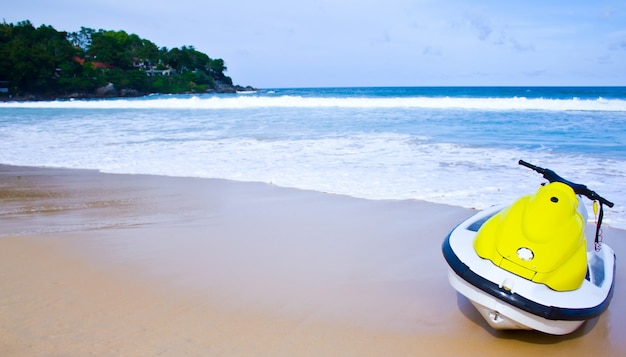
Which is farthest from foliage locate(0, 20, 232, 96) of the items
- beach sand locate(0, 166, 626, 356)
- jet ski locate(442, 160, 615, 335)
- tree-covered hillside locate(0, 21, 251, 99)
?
jet ski locate(442, 160, 615, 335)

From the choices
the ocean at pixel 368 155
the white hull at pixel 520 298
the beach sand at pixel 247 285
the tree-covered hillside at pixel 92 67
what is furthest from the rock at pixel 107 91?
the white hull at pixel 520 298

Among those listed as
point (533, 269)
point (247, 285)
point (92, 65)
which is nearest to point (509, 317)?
point (533, 269)

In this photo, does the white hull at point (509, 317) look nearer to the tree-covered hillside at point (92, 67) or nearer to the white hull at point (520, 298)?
the white hull at point (520, 298)

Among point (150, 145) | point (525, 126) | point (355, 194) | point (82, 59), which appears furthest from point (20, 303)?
point (82, 59)

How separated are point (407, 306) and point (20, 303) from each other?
94.2 inches

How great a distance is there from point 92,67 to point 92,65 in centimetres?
→ 200

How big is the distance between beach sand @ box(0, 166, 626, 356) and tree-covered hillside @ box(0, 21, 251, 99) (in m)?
58.5

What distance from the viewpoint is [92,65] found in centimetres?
6656

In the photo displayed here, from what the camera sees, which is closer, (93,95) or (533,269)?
(533,269)

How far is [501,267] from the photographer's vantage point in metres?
2.34

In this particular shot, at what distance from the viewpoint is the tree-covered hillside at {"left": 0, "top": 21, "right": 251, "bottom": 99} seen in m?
55.6

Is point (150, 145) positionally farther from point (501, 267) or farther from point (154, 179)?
point (501, 267)

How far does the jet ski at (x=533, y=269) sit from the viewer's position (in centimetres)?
223

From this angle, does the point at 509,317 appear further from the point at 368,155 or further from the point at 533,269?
the point at 368,155
